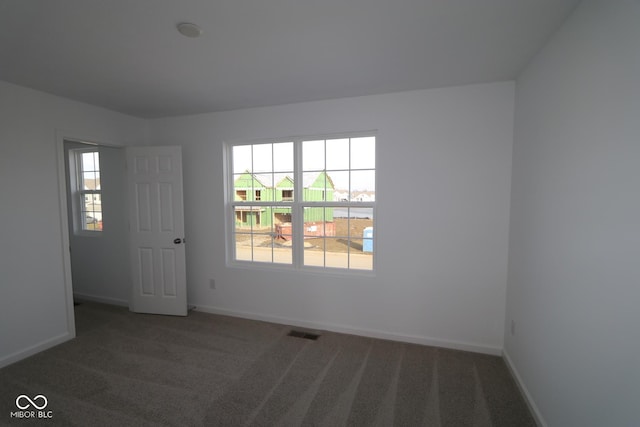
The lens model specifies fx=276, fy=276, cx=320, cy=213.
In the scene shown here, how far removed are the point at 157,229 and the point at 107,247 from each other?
1025mm

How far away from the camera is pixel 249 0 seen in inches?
57.0

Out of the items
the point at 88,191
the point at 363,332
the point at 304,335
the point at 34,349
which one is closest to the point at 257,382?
the point at 304,335

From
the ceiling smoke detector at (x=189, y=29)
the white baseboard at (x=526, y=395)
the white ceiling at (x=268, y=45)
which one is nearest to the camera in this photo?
the white ceiling at (x=268, y=45)

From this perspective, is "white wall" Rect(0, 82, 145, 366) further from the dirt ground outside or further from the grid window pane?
the dirt ground outside

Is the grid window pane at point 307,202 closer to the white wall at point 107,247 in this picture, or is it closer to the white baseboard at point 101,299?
the white wall at point 107,247

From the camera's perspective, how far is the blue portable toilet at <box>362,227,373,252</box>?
9.93 feet

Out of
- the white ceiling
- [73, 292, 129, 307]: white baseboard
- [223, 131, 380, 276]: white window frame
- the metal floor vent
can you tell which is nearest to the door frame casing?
the white ceiling

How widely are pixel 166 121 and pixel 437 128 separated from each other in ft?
11.0

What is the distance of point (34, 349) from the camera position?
8.70ft

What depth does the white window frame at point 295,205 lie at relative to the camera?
301 centimetres

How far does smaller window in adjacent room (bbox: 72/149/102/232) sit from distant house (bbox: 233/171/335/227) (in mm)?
2178

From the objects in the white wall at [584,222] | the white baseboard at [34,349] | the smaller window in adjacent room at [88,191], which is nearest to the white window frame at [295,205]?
the white wall at [584,222]

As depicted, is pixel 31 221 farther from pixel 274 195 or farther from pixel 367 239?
pixel 367 239

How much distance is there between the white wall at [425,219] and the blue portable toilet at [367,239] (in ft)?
0.46
